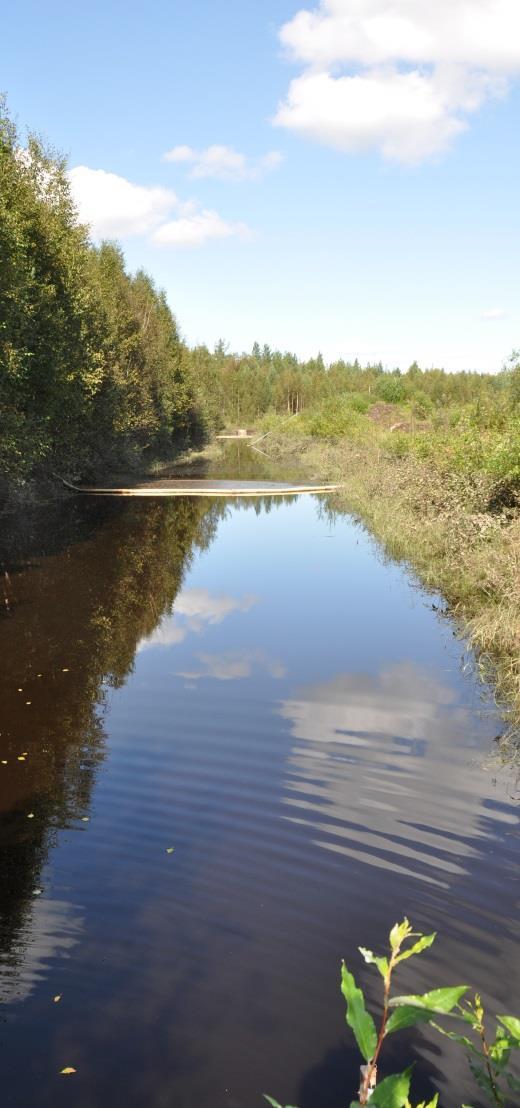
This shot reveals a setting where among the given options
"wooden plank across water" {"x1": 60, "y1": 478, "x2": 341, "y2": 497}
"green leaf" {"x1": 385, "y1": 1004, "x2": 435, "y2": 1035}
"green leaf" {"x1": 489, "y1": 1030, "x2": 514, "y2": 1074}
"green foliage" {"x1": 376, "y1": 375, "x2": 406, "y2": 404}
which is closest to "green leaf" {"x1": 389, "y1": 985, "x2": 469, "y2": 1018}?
"green leaf" {"x1": 385, "y1": 1004, "x2": 435, "y2": 1035}

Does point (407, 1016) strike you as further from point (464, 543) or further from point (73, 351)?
point (73, 351)

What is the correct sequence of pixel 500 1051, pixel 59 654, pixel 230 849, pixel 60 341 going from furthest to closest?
pixel 60 341 → pixel 59 654 → pixel 230 849 → pixel 500 1051

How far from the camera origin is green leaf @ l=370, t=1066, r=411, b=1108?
159 cm

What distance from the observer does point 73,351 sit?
27859 mm

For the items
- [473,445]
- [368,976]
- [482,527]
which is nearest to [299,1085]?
[368,976]

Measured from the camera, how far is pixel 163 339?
2206 inches

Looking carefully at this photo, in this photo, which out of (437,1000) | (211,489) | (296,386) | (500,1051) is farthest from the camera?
(296,386)

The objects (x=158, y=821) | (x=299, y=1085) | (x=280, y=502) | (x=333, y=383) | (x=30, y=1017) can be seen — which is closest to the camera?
(x=299, y=1085)

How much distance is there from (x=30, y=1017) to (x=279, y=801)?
3152mm

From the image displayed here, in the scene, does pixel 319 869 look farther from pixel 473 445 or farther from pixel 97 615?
pixel 473 445

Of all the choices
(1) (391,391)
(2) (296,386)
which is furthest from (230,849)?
(2) (296,386)

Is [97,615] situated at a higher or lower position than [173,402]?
lower

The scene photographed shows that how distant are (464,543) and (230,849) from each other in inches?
416

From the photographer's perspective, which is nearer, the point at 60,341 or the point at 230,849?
the point at 230,849
